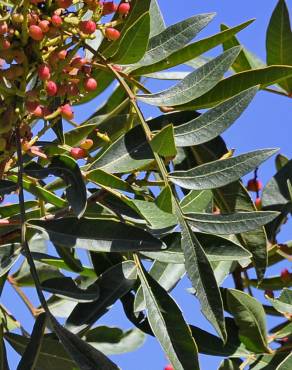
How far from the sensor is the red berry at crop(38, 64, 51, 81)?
1293mm

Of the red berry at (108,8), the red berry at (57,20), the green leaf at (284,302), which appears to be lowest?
the green leaf at (284,302)

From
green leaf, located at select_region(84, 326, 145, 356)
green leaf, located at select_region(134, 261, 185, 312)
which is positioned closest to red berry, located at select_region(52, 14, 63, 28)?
green leaf, located at select_region(134, 261, 185, 312)

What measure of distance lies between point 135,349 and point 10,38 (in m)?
0.74

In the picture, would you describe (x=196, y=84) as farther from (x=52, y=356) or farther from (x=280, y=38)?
(x=52, y=356)

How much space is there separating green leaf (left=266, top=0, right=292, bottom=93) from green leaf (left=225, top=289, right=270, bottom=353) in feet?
1.36

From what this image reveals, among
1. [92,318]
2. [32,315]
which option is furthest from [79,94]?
[32,315]

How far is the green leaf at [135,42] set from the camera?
56.1 inches

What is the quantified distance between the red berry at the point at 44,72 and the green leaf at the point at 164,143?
16cm

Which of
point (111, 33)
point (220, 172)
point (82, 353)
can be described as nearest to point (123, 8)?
point (111, 33)

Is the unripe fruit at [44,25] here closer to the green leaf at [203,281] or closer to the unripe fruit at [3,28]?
the unripe fruit at [3,28]

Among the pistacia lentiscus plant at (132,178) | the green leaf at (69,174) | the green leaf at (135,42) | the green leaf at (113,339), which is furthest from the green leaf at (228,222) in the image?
the green leaf at (113,339)

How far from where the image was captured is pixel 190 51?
152 centimetres

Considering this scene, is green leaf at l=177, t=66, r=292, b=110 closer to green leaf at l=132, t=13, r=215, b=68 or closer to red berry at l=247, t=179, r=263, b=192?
green leaf at l=132, t=13, r=215, b=68

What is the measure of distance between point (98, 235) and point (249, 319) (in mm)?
382
